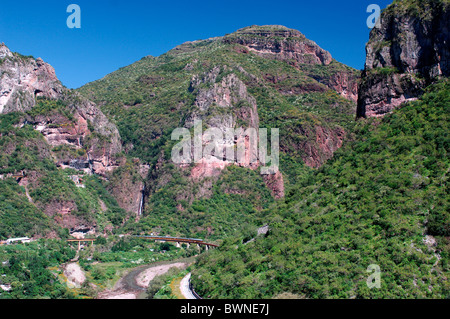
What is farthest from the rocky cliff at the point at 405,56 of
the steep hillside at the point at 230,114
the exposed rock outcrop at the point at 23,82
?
the exposed rock outcrop at the point at 23,82

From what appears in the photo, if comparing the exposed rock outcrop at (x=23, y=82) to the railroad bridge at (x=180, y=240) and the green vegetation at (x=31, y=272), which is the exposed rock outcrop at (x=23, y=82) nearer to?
the green vegetation at (x=31, y=272)

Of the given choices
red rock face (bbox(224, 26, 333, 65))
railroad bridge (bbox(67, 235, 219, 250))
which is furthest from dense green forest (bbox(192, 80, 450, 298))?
red rock face (bbox(224, 26, 333, 65))

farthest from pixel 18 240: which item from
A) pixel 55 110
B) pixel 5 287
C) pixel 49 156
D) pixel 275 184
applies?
pixel 275 184

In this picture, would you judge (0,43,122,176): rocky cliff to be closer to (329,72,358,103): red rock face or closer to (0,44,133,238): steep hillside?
(0,44,133,238): steep hillside

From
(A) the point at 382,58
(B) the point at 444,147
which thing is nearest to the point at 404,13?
(A) the point at 382,58

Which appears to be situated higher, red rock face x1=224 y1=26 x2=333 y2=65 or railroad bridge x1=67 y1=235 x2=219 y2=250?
red rock face x1=224 y1=26 x2=333 y2=65

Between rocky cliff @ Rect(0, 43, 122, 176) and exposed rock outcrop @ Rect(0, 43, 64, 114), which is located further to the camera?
rocky cliff @ Rect(0, 43, 122, 176)
